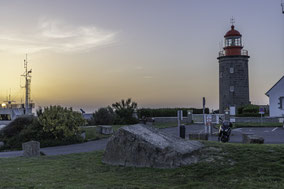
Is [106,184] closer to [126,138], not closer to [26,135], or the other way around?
[126,138]

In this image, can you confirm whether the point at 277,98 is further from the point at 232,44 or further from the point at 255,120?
the point at 232,44

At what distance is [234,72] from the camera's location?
5297 cm

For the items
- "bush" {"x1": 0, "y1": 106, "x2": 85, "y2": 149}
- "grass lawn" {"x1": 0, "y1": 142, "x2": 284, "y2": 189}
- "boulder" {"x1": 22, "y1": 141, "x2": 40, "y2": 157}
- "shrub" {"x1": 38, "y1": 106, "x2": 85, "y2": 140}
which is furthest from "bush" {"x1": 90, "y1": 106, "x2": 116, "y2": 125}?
"grass lawn" {"x1": 0, "y1": 142, "x2": 284, "y2": 189}

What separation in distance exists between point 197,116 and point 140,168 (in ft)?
119

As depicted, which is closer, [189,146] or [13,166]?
[189,146]

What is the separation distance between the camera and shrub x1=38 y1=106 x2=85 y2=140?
23250 mm

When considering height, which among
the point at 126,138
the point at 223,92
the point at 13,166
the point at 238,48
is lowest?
the point at 13,166

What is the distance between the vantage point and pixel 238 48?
52469 mm

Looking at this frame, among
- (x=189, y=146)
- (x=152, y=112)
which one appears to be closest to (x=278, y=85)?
(x=152, y=112)

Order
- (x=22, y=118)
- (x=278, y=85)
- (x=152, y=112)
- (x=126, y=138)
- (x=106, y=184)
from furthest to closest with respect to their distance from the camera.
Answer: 1. (x=152, y=112)
2. (x=278, y=85)
3. (x=22, y=118)
4. (x=126, y=138)
5. (x=106, y=184)

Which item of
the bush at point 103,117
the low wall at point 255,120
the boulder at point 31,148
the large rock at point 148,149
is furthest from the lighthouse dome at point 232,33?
the large rock at point 148,149

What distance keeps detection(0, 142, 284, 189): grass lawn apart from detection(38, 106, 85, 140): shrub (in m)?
12.1

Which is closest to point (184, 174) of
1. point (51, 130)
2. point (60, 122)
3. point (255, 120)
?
point (51, 130)

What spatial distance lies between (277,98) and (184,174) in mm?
39116
